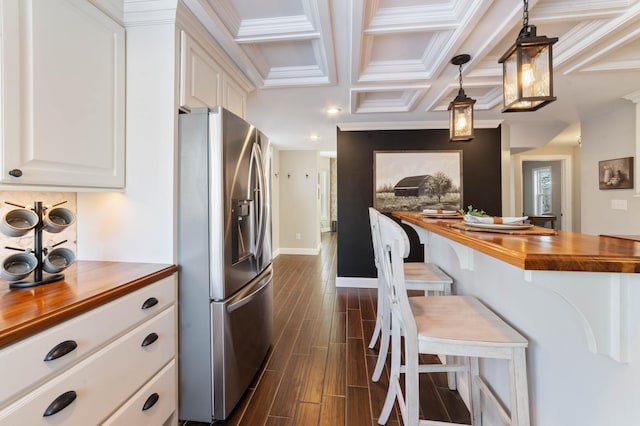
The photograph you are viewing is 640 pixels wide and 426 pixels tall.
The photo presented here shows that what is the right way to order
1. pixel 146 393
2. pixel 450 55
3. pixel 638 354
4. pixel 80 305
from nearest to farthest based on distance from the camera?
pixel 638 354, pixel 80 305, pixel 146 393, pixel 450 55

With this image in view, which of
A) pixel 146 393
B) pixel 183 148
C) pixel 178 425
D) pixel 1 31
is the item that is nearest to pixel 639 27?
pixel 183 148

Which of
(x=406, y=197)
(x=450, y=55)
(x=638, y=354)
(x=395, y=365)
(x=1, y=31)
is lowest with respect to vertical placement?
(x=395, y=365)

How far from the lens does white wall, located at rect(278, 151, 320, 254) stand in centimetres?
633

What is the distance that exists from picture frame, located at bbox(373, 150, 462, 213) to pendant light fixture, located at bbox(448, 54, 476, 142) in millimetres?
1966

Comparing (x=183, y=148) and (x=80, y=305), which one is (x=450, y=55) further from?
(x=80, y=305)

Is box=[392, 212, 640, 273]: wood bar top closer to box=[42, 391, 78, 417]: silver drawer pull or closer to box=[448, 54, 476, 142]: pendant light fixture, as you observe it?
box=[448, 54, 476, 142]: pendant light fixture

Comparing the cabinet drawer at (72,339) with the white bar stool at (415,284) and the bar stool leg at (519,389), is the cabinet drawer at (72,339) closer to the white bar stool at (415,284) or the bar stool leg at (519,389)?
the white bar stool at (415,284)

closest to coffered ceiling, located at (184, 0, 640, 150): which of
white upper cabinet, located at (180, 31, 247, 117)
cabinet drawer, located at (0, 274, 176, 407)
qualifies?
white upper cabinet, located at (180, 31, 247, 117)

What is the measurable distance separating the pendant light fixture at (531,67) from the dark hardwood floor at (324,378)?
5.65 ft

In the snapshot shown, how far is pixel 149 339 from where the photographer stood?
1.31 m

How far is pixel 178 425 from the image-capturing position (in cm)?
155

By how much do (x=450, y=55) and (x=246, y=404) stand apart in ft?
9.03

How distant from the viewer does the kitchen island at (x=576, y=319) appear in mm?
752

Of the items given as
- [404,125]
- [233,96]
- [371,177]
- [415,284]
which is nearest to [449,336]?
[415,284]
